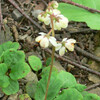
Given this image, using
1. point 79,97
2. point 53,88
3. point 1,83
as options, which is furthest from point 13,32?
point 79,97

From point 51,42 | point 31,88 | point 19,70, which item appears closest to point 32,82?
point 31,88

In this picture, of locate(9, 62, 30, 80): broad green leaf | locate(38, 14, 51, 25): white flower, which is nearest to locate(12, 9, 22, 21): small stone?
locate(9, 62, 30, 80): broad green leaf

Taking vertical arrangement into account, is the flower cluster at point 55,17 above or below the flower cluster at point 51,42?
above

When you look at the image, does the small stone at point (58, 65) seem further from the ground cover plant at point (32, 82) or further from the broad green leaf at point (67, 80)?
the broad green leaf at point (67, 80)

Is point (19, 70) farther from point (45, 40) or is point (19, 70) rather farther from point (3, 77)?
point (45, 40)

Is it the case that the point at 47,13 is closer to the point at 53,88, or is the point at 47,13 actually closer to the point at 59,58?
the point at 53,88

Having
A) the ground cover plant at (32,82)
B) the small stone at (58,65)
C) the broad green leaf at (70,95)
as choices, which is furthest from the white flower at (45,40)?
the small stone at (58,65)
